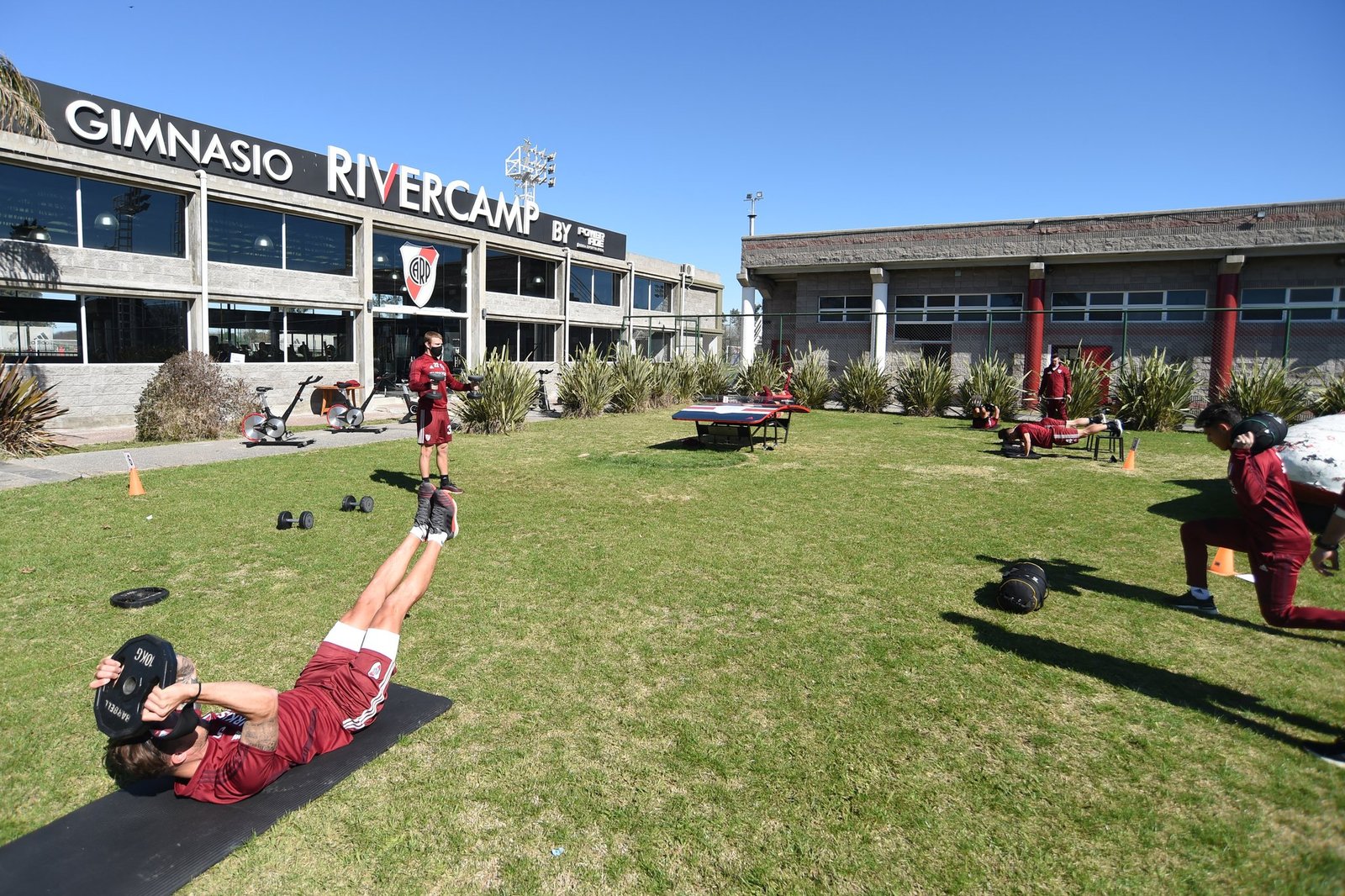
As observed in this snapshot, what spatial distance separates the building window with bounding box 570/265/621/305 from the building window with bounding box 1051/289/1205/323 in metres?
16.4

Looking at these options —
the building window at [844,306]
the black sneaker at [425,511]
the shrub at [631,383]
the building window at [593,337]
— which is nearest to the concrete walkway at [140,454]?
the shrub at [631,383]

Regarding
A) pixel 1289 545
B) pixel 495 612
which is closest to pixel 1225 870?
pixel 1289 545

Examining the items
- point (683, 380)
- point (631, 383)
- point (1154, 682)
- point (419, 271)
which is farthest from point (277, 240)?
point (1154, 682)

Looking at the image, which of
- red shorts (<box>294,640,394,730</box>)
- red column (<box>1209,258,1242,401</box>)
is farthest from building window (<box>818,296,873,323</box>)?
red shorts (<box>294,640,394,730</box>)

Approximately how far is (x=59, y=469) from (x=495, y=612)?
8318 mm

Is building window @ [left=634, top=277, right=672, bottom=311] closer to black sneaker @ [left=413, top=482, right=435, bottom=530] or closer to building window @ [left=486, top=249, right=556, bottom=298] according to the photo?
building window @ [left=486, top=249, right=556, bottom=298]

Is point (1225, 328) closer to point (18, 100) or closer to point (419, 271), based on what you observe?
point (419, 271)

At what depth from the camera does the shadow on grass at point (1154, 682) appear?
3.51m

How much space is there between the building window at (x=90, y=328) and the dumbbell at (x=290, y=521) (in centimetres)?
1039

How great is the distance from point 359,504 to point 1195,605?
7384mm

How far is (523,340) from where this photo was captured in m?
26.4

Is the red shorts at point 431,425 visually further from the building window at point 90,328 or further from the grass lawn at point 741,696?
the building window at point 90,328

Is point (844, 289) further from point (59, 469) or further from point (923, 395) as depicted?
point (59, 469)

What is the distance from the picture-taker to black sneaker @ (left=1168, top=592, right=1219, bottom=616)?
495cm
